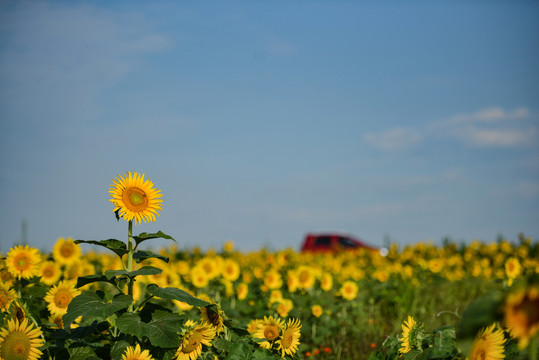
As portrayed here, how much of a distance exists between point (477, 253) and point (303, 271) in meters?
8.16

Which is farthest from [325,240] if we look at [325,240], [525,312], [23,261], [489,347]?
[525,312]

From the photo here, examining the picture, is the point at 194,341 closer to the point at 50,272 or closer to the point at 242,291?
the point at 50,272

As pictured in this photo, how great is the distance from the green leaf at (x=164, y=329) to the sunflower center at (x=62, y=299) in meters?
1.23

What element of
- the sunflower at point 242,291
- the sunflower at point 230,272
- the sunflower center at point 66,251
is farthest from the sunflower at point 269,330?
the sunflower at point 230,272

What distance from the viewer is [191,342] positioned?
3000mm

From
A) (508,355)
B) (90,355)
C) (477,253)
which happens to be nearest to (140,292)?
(90,355)

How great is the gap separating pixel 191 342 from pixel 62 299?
4.55 feet

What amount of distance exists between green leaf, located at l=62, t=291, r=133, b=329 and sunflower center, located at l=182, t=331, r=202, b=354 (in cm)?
39

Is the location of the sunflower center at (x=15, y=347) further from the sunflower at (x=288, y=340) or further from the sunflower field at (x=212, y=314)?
the sunflower at (x=288, y=340)

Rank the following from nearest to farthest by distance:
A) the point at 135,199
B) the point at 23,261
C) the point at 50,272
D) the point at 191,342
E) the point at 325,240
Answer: the point at 191,342, the point at 135,199, the point at 23,261, the point at 50,272, the point at 325,240

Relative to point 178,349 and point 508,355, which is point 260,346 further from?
point 508,355

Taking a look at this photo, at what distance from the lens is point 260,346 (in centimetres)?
334

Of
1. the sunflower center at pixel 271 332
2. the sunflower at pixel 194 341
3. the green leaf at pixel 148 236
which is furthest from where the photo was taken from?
the sunflower center at pixel 271 332

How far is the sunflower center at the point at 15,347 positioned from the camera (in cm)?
302
